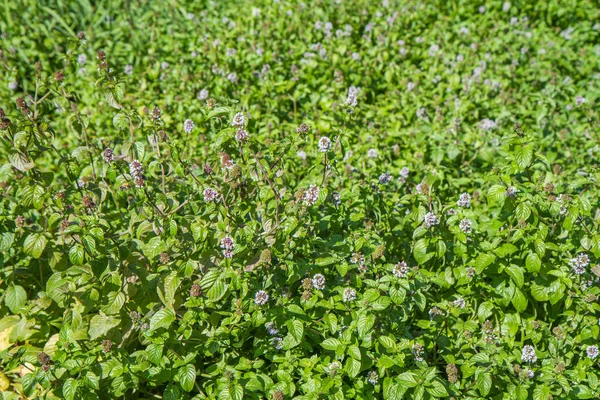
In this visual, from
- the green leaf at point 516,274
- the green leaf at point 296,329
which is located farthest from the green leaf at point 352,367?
the green leaf at point 516,274

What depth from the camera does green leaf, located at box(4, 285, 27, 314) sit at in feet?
10.5

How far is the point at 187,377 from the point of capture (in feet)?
9.00

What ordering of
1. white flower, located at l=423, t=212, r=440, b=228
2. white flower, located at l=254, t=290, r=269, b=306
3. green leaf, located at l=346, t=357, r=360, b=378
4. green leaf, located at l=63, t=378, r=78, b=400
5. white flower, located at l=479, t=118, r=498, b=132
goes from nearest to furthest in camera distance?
green leaf, located at l=63, t=378, r=78, b=400 < green leaf, located at l=346, t=357, r=360, b=378 < white flower, located at l=254, t=290, r=269, b=306 < white flower, located at l=423, t=212, r=440, b=228 < white flower, located at l=479, t=118, r=498, b=132

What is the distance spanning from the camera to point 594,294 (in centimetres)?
305

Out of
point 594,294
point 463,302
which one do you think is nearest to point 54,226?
point 463,302

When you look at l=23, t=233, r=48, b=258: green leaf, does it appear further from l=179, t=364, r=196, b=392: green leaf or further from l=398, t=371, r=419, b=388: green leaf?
l=398, t=371, r=419, b=388: green leaf

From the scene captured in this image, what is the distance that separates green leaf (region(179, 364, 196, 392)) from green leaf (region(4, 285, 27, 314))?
101 cm

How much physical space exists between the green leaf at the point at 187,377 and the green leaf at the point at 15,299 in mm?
1011

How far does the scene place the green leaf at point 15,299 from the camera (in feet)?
10.5

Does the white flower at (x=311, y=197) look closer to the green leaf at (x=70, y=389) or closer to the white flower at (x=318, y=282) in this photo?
the white flower at (x=318, y=282)

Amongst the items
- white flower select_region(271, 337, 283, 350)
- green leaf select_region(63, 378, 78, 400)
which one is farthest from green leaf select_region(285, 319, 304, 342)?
green leaf select_region(63, 378, 78, 400)

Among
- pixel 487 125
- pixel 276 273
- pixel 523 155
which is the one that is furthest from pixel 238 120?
pixel 487 125

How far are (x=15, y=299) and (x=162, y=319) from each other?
914 mm

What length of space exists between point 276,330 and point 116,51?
4046 mm
